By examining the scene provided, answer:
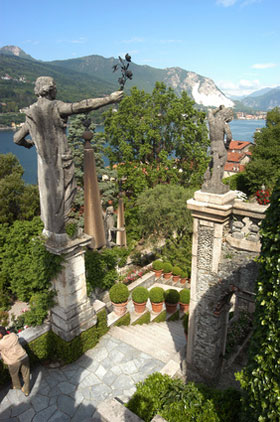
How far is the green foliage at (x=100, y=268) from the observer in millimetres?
9375

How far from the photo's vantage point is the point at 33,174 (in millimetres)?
49438

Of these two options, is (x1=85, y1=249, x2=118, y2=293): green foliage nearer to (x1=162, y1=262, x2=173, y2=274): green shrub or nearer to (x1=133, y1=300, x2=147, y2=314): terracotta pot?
(x1=133, y1=300, x2=147, y2=314): terracotta pot

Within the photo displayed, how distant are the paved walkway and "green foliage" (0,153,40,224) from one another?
1289cm

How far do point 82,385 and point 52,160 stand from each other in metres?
5.44

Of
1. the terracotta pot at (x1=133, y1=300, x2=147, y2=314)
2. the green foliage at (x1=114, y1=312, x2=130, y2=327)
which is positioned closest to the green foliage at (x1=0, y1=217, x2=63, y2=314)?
the green foliage at (x1=114, y1=312, x2=130, y2=327)

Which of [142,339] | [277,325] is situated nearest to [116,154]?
[142,339]

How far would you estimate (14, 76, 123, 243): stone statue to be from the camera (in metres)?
5.70

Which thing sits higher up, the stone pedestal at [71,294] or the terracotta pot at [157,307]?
the stone pedestal at [71,294]

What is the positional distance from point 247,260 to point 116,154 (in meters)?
17.1

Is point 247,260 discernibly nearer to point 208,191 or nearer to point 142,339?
point 208,191

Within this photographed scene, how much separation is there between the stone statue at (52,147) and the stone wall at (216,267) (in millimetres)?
2999

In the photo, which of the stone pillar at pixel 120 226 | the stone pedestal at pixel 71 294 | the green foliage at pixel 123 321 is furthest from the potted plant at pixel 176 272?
the stone pedestal at pixel 71 294

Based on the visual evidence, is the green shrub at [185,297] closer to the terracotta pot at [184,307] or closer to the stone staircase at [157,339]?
the terracotta pot at [184,307]

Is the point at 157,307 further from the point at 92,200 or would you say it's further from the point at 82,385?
the point at 92,200
